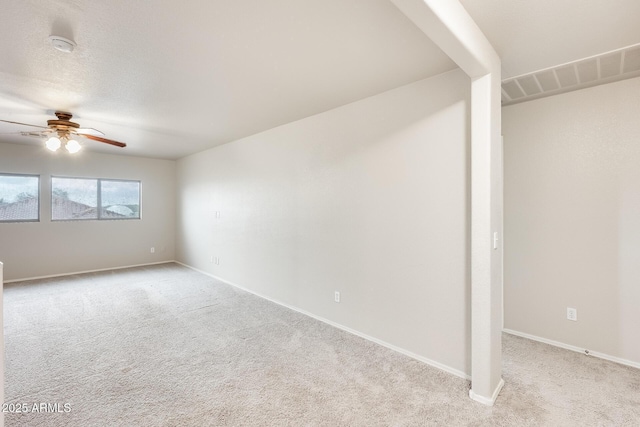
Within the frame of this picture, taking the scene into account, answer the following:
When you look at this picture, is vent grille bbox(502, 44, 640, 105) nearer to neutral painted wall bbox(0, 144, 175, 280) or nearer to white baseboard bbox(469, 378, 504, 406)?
white baseboard bbox(469, 378, 504, 406)

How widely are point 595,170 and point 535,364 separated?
5.63ft

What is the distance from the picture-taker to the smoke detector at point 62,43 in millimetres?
1881

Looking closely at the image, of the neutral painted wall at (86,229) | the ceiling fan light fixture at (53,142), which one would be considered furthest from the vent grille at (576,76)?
the neutral painted wall at (86,229)

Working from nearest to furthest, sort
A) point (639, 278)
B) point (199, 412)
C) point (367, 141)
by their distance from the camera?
1. point (199, 412)
2. point (639, 278)
3. point (367, 141)

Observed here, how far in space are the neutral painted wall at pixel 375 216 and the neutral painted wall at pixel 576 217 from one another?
1128 mm

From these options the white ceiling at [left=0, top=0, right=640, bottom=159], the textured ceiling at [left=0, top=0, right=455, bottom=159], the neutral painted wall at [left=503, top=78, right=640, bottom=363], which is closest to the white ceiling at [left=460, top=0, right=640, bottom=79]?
the white ceiling at [left=0, top=0, right=640, bottom=159]

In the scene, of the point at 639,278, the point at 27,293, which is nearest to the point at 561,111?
the point at 639,278

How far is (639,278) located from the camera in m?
2.42

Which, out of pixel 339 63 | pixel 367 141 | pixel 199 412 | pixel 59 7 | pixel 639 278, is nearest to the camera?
pixel 59 7

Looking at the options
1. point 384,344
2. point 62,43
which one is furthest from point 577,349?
point 62,43

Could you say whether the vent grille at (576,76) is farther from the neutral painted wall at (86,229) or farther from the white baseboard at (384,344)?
the neutral painted wall at (86,229)

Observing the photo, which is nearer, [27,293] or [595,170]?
[595,170]

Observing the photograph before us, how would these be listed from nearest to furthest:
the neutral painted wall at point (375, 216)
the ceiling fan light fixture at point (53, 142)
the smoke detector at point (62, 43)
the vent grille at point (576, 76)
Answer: the smoke detector at point (62, 43) → the vent grille at point (576, 76) → the neutral painted wall at point (375, 216) → the ceiling fan light fixture at point (53, 142)

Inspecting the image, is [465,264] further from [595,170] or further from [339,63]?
[339,63]
